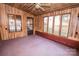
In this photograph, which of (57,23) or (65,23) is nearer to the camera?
(65,23)

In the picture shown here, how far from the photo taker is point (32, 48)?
181 centimetres

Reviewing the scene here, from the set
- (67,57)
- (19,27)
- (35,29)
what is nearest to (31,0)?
(35,29)

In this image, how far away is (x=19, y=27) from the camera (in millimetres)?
1969

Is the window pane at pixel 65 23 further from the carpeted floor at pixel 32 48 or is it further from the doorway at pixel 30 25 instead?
the doorway at pixel 30 25

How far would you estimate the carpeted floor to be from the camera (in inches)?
60.4

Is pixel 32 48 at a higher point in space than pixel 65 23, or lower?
lower

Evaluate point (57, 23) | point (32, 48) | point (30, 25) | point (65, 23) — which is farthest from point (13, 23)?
point (65, 23)

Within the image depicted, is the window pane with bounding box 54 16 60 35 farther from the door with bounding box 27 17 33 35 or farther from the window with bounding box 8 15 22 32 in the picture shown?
the window with bounding box 8 15 22 32

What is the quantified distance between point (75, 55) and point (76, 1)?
110 cm

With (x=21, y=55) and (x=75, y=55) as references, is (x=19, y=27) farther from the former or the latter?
(x=75, y=55)

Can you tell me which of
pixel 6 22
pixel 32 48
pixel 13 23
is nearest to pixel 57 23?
pixel 32 48

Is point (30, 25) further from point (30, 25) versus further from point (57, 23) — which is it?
point (57, 23)

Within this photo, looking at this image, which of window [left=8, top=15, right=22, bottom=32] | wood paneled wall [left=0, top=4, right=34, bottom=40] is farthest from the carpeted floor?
window [left=8, top=15, right=22, bottom=32]

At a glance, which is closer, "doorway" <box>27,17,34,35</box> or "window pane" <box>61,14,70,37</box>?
"window pane" <box>61,14,70,37</box>
